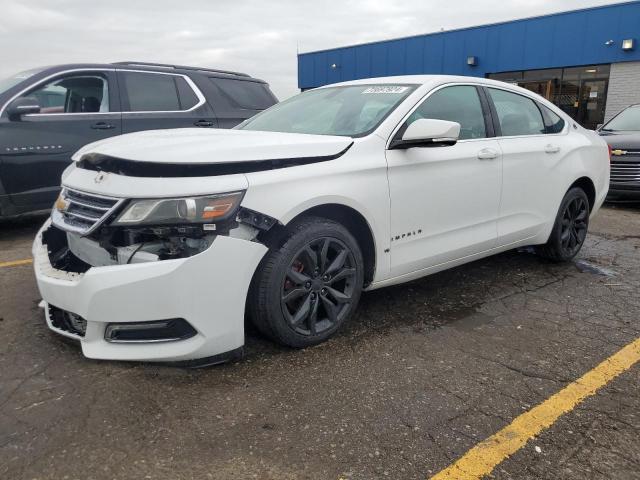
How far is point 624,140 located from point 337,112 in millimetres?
6836

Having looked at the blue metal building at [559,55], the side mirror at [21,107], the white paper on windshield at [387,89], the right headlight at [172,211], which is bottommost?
the right headlight at [172,211]

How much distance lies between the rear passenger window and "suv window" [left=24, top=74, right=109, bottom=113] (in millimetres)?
4448

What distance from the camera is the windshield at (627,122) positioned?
9273mm

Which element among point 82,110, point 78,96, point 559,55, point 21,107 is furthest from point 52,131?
point 559,55

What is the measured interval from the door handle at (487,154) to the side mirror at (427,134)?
0.57 m

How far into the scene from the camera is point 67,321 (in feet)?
9.05

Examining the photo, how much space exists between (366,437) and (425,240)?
1541 mm

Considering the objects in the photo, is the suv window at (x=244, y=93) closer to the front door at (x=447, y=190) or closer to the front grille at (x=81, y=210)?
the front door at (x=447, y=190)

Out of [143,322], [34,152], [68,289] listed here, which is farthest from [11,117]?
[143,322]

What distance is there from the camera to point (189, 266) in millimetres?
2414

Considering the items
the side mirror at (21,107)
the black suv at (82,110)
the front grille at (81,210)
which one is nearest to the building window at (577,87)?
the black suv at (82,110)

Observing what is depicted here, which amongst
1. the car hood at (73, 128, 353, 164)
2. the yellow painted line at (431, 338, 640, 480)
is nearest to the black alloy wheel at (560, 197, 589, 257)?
the yellow painted line at (431, 338, 640, 480)

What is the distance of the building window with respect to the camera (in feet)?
51.6

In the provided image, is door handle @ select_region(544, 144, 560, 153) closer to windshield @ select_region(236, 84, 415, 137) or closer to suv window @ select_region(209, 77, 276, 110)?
windshield @ select_region(236, 84, 415, 137)
